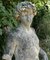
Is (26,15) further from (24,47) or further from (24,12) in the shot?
(24,47)

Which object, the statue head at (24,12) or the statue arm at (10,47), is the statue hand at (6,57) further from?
the statue head at (24,12)

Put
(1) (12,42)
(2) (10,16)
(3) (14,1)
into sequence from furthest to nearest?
(3) (14,1)
(2) (10,16)
(1) (12,42)

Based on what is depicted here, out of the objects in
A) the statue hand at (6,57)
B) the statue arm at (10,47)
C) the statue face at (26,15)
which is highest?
the statue face at (26,15)

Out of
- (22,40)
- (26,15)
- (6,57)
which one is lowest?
(6,57)

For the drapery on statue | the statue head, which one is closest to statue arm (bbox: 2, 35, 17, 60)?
the drapery on statue

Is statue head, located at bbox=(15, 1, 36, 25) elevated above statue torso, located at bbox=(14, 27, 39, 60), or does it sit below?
above

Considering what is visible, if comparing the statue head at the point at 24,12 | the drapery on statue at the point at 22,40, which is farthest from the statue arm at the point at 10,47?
the statue head at the point at 24,12

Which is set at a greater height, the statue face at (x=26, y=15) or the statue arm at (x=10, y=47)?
the statue face at (x=26, y=15)

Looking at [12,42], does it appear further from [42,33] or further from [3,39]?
[42,33]

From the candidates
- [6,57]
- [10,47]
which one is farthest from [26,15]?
[6,57]

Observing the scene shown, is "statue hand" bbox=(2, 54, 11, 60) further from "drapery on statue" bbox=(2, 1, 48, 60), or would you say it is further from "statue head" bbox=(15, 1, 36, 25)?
"statue head" bbox=(15, 1, 36, 25)

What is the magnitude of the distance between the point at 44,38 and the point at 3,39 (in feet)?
3.16

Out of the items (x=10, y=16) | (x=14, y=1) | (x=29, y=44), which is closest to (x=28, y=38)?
(x=29, y=44)

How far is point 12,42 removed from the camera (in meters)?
3.21
